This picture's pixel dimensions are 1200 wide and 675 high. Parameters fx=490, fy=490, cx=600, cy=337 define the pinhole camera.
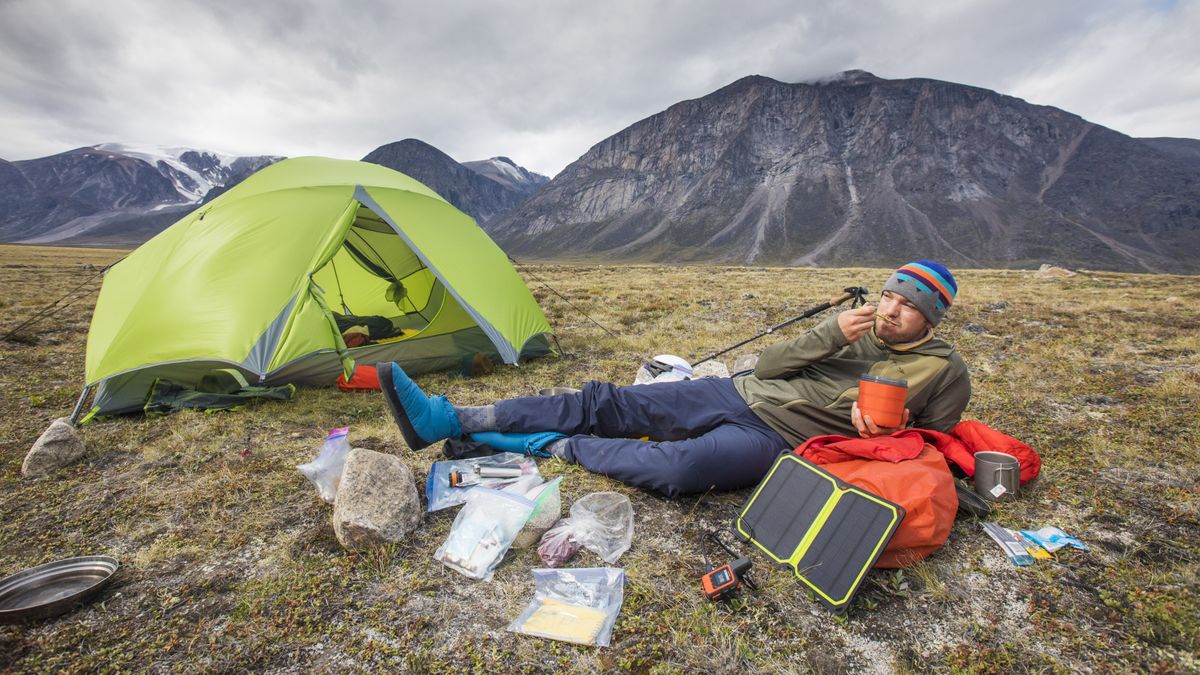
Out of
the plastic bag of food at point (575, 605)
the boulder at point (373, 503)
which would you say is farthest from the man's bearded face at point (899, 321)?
Answer: the boulder at point (373, 503)

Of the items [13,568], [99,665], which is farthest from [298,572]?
[13,568]

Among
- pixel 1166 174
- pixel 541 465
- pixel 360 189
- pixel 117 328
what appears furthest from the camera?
pixel 1166 174

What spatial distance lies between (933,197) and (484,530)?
202 meters

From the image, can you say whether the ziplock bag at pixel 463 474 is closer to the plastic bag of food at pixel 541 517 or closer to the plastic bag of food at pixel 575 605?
the plastic bag of food at pixel 541 517

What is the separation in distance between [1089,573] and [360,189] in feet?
29.3

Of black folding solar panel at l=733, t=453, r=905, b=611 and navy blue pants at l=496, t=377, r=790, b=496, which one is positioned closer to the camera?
black folding solar panel at l=733, t=453, r=905, b=611

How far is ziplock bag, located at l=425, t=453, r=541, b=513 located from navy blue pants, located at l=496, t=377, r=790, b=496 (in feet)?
1.01

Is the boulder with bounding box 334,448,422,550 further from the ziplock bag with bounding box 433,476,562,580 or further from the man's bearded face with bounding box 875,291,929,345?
the man's bearded face with bounding box 875,291,929,345

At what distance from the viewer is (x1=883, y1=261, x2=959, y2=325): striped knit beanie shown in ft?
12.8

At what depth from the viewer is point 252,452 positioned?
509 cm

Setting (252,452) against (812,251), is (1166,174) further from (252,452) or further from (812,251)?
(252,452)

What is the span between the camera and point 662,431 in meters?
4.66

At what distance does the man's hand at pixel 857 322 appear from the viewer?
3996mm

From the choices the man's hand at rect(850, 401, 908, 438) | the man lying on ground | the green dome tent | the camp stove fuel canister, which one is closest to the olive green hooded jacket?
the man lying on ground
